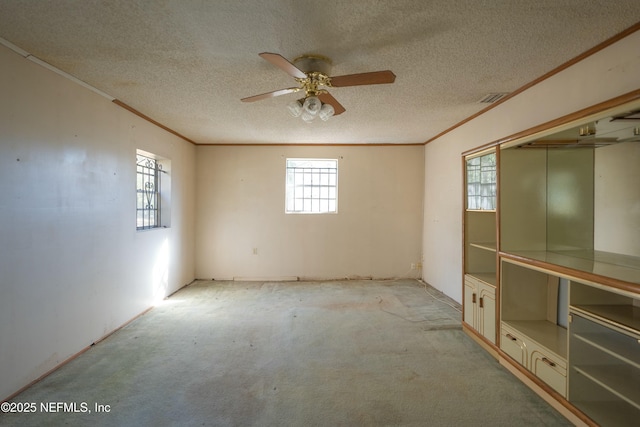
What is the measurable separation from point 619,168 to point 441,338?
199cm

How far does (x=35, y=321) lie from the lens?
212cm

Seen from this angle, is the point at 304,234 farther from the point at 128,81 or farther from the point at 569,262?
the point at 569,262

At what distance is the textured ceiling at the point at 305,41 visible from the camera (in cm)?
159

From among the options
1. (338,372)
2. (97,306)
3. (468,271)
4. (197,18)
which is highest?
(197,18)

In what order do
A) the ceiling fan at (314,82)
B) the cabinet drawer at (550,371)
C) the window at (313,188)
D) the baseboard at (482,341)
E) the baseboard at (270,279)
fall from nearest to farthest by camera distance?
1. the cabinet drawer at (550,371)
2. the ceiling fan at (314,82)
3. the baseboard at (482,341)
4. the baseboard at (270,279)
5. the window at (313,188)

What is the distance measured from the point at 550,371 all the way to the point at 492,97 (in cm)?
239

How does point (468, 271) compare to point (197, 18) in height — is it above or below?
below

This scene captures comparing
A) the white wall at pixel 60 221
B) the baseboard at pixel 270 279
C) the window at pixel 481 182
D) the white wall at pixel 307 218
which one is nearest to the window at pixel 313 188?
the white wall at pixel 307 218

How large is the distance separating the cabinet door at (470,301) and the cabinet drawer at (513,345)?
0.41 m

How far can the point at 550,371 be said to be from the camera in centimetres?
191

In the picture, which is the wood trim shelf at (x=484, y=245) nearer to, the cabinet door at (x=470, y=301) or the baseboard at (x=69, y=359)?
the cabinet door at (x=470, y=301)

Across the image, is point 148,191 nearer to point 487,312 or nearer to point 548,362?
point 487,312

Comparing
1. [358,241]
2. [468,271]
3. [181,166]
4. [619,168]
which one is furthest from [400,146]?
[181,166]

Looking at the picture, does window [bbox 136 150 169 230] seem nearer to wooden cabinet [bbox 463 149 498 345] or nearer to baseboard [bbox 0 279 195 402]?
baseboard [bbox 0 279 195 402]
